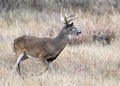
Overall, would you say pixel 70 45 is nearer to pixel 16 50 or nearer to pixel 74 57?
pixel 74 57

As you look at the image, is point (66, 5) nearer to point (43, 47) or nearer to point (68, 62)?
point (68, 62)

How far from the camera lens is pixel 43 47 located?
12.5 metres

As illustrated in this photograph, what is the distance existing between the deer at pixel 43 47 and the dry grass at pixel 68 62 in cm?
26

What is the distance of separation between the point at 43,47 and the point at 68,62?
115 cm

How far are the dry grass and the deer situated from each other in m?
0.26

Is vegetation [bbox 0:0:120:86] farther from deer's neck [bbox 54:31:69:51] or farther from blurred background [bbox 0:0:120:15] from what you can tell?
blurred background [bbox 0:0:120:15]

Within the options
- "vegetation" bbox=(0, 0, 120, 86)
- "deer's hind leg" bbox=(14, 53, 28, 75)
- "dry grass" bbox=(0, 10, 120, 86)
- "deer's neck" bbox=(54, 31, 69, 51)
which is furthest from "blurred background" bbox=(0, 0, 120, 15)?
"deer's neck" bbox=(54, 31, 69, 51)

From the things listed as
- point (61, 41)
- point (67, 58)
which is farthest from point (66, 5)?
point (61, 41)

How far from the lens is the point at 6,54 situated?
559 inches

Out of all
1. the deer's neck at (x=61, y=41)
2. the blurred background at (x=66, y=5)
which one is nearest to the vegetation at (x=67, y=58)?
the deer's neck at (x=61, y=41)

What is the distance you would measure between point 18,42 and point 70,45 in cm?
325

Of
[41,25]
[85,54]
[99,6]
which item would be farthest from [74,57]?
[99,6]

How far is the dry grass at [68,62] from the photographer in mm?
11297

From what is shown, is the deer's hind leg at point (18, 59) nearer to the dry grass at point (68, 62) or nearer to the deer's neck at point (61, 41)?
the dry grass at point (68, 62)
